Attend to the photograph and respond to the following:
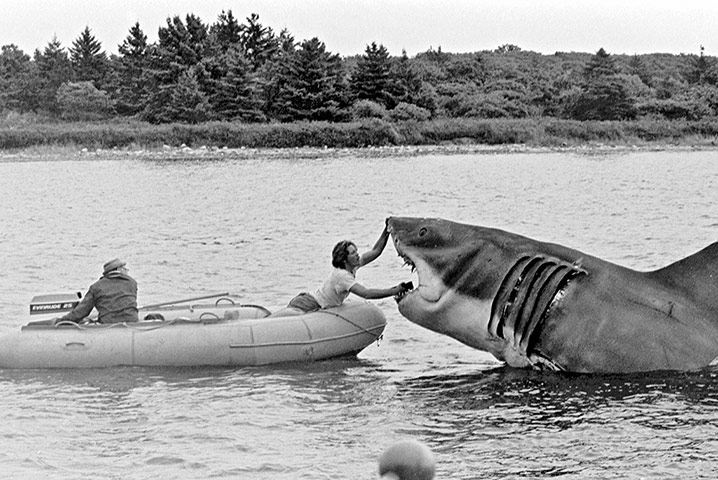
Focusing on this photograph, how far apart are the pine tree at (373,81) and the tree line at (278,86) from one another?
0.19 feet

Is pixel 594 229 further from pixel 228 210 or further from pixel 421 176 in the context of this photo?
pixel 421 176

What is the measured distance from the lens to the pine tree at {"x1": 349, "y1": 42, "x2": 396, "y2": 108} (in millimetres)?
69188

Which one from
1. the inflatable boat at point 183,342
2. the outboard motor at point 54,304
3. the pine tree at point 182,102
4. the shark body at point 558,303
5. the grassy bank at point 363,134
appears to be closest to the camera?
the shark body at point 558,303

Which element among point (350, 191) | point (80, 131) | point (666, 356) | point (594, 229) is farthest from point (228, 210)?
point (80, 131)

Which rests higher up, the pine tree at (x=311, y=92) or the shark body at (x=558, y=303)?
the pine tree at (x=311, y=92)

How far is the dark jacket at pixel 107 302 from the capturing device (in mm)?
12633

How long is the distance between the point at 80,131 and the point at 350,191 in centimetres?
2695

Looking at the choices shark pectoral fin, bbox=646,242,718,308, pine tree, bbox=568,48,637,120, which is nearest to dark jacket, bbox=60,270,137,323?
shark pectoral fin, bbox=646,242,718,308

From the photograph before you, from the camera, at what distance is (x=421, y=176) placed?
152 feet

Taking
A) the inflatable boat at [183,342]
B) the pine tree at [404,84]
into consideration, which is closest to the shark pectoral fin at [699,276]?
the inflatable boat at [183,342]

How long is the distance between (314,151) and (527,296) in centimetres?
5120

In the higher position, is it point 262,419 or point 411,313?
point 411,313

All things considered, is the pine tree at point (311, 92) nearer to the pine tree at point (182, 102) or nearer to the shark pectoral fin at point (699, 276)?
the pine tree at point (182, 102)

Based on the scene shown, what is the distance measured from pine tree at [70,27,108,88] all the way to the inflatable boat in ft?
234
